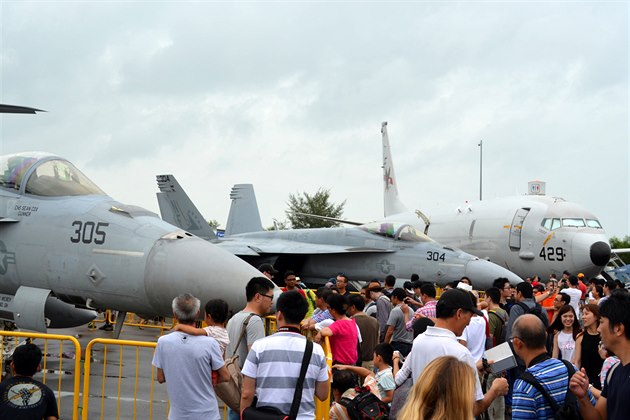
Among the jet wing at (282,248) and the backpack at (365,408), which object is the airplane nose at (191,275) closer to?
the backpack at (365,408)

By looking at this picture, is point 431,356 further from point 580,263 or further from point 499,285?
point 580,263

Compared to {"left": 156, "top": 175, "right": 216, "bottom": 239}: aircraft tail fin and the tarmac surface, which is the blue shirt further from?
{"left": 156, "top": 175, "right": 216, "bottom": 239}: aircraft tail fin

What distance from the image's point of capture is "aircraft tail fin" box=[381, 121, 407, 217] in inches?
1346

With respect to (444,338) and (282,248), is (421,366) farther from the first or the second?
(282,248)

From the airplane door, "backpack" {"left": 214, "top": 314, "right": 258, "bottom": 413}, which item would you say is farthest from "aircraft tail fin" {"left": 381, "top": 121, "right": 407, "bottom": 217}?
"backpack" {"left": 214, "top": 314, "right": 258, "bottom": 413}

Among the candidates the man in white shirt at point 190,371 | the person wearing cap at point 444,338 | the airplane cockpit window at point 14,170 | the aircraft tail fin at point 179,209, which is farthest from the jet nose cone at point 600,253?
the man in white shirt at point 190,371

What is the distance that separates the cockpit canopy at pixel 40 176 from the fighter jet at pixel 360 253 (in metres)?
11.7

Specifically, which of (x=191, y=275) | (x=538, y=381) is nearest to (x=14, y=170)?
(x=191, y=275)

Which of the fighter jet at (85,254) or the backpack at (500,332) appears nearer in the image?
the fighter jet at (85,254)

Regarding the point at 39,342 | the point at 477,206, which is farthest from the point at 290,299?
the point at 477,206

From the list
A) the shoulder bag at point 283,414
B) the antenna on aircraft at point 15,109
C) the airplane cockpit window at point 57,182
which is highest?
the antenna on aircraft at point 15,109

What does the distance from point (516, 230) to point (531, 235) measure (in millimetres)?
509

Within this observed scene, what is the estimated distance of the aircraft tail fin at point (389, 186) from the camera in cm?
3419

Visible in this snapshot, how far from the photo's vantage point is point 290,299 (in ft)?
14.8
